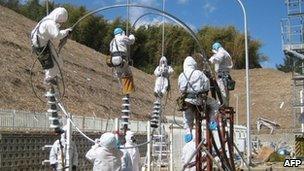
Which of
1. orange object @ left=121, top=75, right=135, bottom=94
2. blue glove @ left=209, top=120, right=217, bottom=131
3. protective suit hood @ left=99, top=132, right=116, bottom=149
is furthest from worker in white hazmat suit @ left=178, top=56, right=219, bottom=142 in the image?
protective suit hood @ left=99, top=132, right=116, bottom=149

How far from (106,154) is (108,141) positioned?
289 millimetres

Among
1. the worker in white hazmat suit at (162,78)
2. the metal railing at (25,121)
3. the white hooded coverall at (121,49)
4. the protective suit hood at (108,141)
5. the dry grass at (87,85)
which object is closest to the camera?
the protective suit hood at (108,141)

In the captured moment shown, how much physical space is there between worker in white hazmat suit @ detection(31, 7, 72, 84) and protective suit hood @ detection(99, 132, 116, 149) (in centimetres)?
127

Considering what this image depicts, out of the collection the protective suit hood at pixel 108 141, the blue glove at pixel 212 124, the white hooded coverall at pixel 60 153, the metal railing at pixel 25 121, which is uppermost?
the metal railing at pixel 25 121

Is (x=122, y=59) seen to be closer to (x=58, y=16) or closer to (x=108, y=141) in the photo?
(x=108, y=141)

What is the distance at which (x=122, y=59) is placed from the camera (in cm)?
1143

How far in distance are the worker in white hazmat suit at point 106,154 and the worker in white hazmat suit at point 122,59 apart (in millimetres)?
1500

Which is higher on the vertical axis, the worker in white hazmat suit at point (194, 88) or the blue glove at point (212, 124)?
the worker in white hazmat suit at point (194, 88)

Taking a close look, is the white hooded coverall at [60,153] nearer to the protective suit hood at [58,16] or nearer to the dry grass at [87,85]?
the protective suit hood at [58,16]

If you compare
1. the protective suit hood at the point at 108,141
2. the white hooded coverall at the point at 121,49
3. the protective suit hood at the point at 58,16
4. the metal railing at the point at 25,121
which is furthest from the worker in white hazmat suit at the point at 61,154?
the metal railing at the point at 25,121

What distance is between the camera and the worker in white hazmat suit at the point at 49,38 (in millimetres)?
9812

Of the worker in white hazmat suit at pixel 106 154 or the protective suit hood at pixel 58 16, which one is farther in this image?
the worker in white hazmat suit at pixel 106 154

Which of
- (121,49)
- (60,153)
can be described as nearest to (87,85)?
(121,49)

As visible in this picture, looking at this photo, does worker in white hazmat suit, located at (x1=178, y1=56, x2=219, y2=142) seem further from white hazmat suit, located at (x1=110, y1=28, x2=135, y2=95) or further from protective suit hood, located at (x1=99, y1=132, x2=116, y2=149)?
protective suit hood, located at (x1=99, y1=132, x2=116, y2=149)
